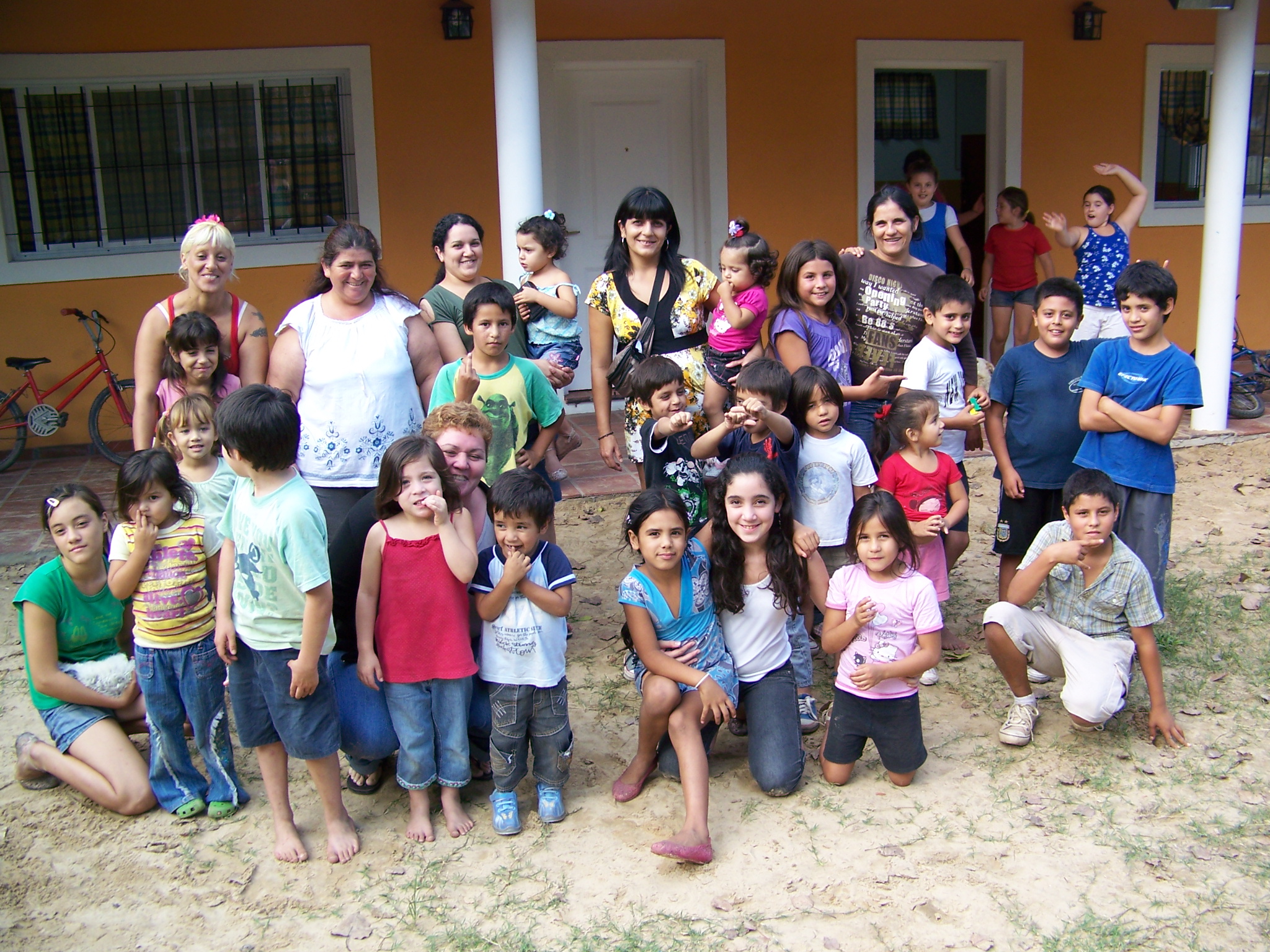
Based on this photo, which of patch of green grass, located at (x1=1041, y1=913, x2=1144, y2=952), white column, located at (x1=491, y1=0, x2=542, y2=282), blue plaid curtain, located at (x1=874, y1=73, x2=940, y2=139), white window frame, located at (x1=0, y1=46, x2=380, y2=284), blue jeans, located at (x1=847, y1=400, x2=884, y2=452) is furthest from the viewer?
blue plaid curtain, located at (x1=874, y1=73, x2=940, y2=139)

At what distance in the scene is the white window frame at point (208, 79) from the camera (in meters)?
6.83

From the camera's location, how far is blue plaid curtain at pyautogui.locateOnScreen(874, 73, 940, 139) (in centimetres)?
1002

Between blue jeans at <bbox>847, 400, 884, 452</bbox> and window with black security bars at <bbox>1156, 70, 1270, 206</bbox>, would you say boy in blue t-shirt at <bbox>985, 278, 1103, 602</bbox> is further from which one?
window with black security bars at <bbox>1156, 70, 1270, 206</bbox>

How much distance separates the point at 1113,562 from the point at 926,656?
31.8 inches

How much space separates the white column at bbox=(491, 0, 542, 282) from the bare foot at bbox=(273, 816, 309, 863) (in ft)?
11.0

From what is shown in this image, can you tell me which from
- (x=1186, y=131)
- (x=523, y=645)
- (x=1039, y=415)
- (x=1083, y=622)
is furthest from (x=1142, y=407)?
(x=1186, y=131)

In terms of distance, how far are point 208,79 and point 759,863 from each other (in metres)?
6.42

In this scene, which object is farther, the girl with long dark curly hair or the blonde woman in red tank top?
the blonde woman in red tank top

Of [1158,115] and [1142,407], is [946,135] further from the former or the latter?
[1142,407]

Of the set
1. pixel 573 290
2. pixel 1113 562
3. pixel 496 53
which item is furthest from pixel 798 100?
pixel 1113 562

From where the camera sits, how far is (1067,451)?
4004mm

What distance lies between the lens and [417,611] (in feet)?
9.90

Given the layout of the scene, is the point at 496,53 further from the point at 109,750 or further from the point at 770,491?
the point at 109,750

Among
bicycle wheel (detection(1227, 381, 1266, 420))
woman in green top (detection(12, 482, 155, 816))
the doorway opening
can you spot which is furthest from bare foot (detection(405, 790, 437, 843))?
the doorway opening
